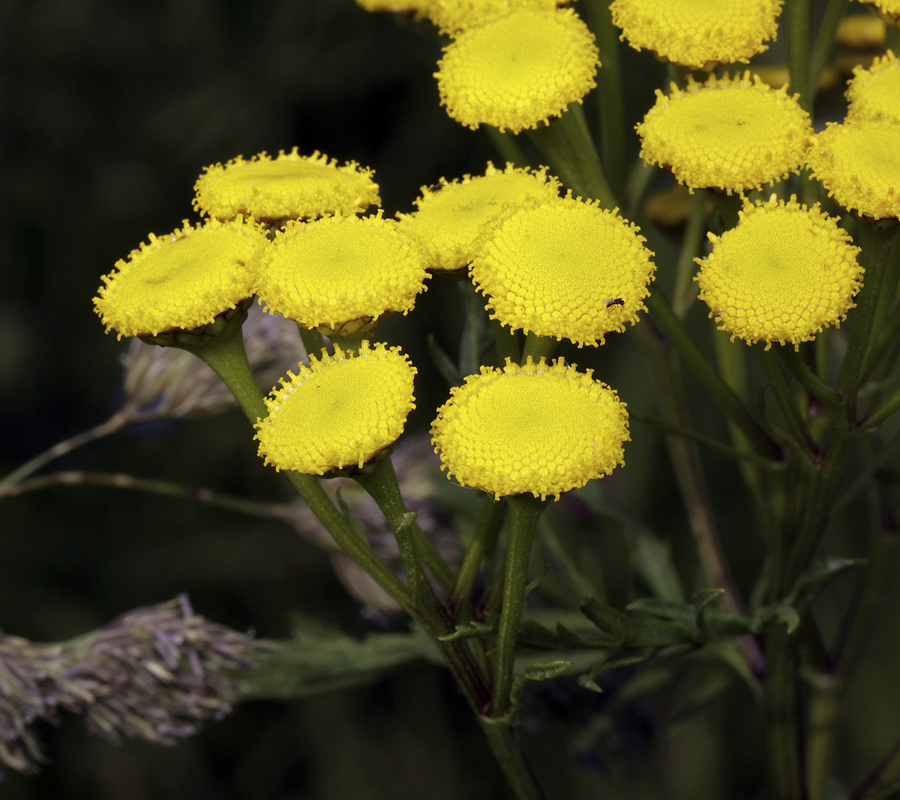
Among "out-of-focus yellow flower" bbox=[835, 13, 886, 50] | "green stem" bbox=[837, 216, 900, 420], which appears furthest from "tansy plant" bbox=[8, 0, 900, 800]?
"out-of-focus yellow flower" bbox=[835, 13, 886, 50]

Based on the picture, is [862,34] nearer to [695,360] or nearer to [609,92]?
[609,92]

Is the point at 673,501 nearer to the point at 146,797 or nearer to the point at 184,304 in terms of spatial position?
the point at 146,797

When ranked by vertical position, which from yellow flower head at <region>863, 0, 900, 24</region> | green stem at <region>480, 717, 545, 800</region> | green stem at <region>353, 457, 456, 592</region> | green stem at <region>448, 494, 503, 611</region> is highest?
yellow flower head at <region>863, 0, 900, 24</region>

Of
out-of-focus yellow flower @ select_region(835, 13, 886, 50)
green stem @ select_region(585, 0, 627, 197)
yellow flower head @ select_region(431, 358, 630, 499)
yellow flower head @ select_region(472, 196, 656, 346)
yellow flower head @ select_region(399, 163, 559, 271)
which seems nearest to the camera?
yellow flower head @ select_region(431, 358, 630, 499)

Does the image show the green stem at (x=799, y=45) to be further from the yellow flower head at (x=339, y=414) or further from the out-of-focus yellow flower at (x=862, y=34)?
the yellow flower head at (x=339, y=414)

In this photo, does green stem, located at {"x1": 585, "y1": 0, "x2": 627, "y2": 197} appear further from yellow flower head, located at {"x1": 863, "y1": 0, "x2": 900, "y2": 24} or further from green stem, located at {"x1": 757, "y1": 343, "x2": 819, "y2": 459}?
green stem, located at {"x1": 757, "y1": 343, "x2": 819, "y2": 459}

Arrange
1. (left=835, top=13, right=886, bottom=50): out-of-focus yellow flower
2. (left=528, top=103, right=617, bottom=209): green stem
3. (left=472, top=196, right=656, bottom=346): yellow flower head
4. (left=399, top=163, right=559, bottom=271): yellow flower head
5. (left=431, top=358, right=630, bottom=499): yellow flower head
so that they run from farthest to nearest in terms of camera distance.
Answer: (left=835, top=13, right=886, bottom=50): out-of-focus yellow flower < (left=528, top=103, right=617, bottom=209): green stem < (left=399, top=163, right=559, bottom=271): yellow flower head < (left=472, top=196, right=656, bottom=346): yellow flower head < (left=431, top=358, right=630, bottom=499): yellow flower head

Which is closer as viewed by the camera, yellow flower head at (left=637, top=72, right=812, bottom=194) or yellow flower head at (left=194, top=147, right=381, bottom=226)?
yellow flower head at (left=637, top=72, right=812, bottom=194)
